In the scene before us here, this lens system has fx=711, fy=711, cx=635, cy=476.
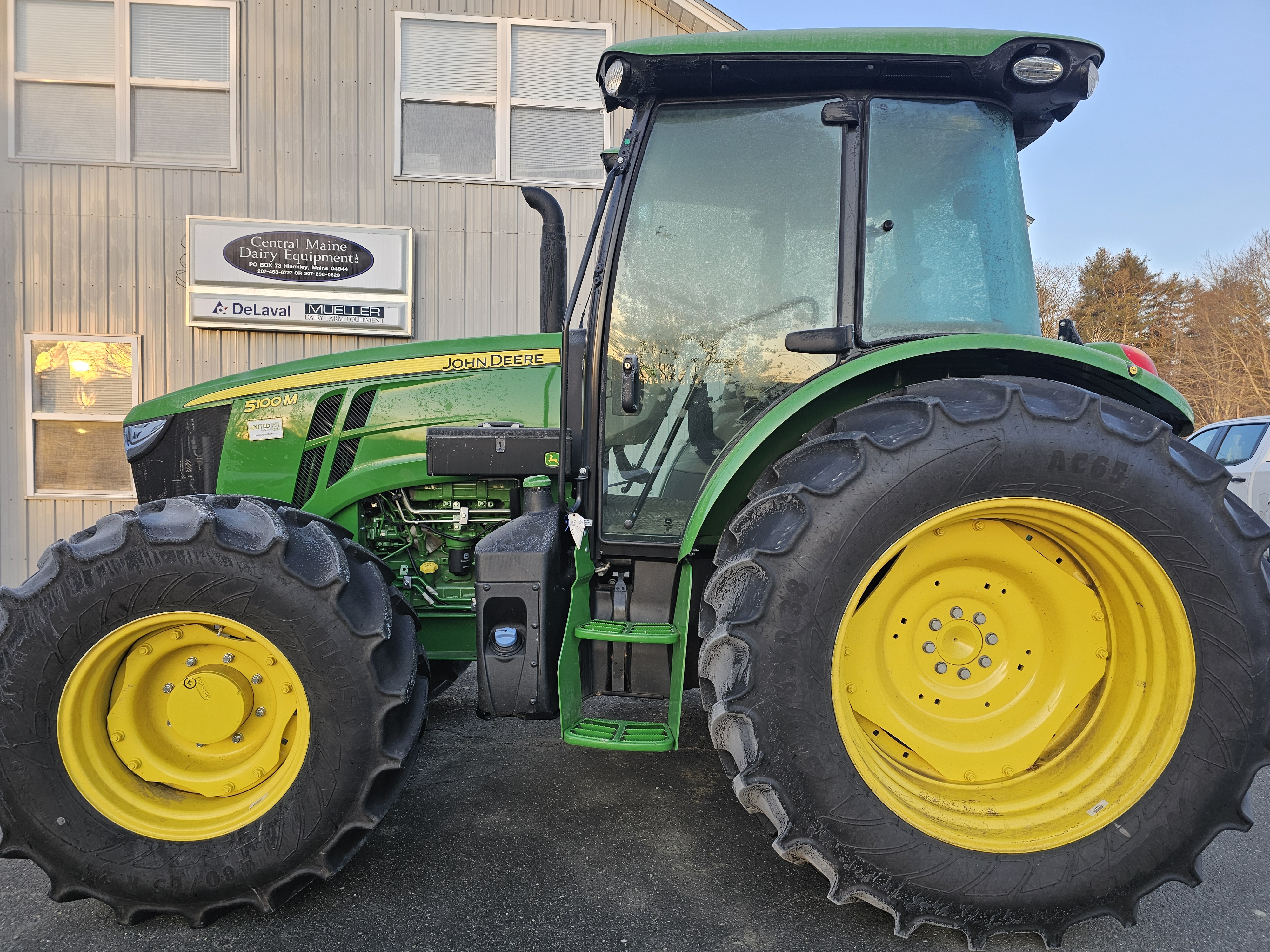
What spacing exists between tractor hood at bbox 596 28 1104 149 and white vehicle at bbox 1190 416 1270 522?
19.8 ft

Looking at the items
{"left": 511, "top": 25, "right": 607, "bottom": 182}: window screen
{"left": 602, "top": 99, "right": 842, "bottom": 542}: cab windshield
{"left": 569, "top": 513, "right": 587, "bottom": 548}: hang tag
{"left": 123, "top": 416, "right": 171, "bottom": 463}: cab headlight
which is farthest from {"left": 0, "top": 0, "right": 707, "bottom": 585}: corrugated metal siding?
{"left": 569, "top": 513, "right": 587, "bottom": 548}: hang tag

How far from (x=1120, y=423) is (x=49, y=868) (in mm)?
2699

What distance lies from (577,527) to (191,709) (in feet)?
3.52

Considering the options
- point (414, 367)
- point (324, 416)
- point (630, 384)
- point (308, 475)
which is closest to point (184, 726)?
point (308, 475)

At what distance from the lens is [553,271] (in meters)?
2.63

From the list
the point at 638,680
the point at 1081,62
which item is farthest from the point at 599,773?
the point at 1081,62

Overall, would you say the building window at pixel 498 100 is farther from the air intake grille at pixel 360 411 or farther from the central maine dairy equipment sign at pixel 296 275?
the air intake grille at pixel 360 411

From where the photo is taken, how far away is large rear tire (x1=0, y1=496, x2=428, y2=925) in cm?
167

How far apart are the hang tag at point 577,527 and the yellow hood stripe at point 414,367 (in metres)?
0.62

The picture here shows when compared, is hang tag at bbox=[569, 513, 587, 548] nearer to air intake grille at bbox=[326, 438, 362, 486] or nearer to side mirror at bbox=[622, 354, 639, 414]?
side mirror at bbox=[622, 354, 639, 414]

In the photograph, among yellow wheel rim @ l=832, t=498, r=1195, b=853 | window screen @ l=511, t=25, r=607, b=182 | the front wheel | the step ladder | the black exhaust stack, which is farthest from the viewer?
window screen @ l=511, t=25, r=607, b=182

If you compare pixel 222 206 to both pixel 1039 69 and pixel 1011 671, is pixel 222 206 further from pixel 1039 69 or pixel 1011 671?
pixel 1011 671

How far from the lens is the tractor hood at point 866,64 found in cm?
187

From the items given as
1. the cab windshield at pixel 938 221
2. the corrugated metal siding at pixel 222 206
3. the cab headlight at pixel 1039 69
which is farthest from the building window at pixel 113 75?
the cab headlight at pixel 1039 69
